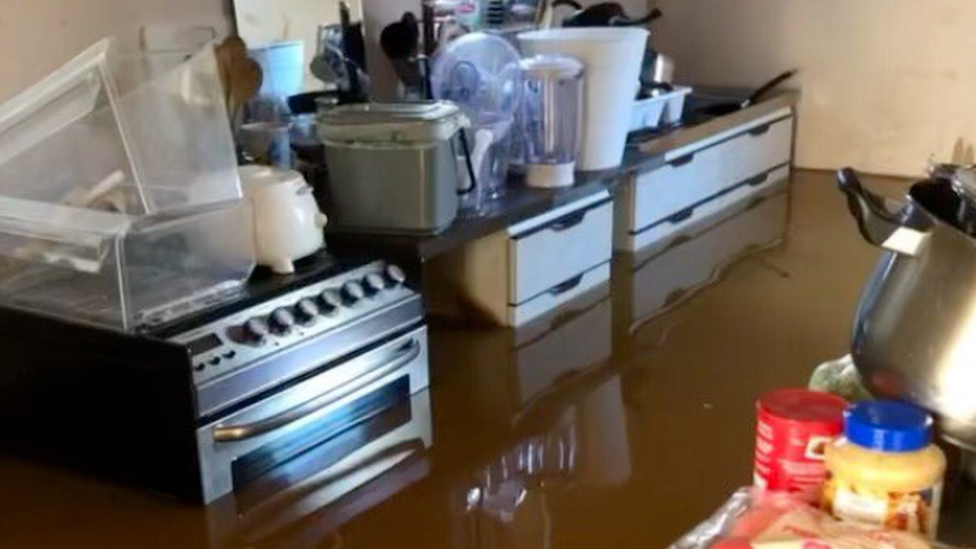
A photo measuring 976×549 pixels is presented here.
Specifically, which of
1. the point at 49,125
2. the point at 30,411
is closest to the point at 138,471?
the point at 30,411

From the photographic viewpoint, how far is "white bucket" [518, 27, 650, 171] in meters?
2.19

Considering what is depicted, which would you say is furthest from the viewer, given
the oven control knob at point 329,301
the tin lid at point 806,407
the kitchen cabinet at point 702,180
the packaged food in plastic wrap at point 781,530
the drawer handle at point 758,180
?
the drawer handle at point 758,180

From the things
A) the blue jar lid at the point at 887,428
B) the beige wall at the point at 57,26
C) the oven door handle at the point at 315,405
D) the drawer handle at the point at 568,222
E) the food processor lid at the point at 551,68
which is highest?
the beige wall at the point at 57,26

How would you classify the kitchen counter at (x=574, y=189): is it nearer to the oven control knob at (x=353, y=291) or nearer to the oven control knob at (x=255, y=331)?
the oven control knob at (x=353, y=291)

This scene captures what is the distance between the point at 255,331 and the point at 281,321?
4cm

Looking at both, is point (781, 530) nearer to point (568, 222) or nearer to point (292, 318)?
point (292, 318)

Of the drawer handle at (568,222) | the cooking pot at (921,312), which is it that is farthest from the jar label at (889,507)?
the drawer handle at (568,222)

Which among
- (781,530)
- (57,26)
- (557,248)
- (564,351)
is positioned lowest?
(564,351)

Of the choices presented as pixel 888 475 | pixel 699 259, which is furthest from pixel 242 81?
pixel 888 475

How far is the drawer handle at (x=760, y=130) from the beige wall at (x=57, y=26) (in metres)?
1.45

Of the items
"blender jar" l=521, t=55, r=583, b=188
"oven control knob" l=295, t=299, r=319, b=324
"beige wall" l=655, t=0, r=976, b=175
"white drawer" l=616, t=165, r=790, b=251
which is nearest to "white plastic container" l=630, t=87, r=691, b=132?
"white drawer" l=616, t=165, r=790, b=251

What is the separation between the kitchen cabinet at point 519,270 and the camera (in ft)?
6.60

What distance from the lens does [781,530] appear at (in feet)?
2.95

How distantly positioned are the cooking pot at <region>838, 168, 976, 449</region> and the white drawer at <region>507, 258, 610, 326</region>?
967 millimetres
